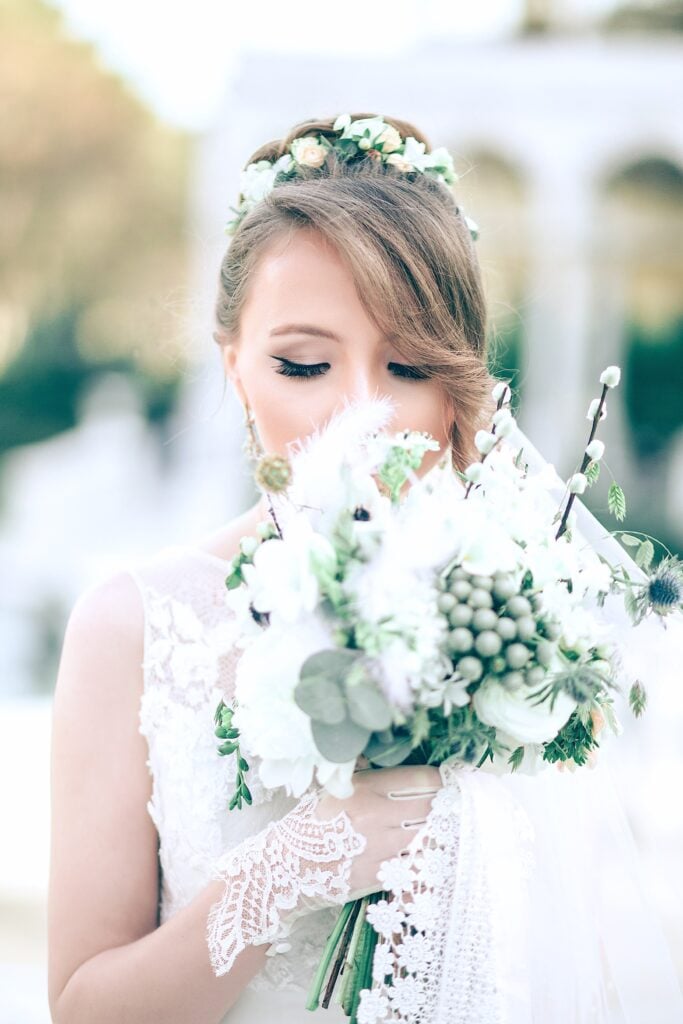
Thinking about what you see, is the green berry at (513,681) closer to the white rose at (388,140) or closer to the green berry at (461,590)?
the green berry at (461,590)

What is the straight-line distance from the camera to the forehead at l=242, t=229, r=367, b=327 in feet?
7.48

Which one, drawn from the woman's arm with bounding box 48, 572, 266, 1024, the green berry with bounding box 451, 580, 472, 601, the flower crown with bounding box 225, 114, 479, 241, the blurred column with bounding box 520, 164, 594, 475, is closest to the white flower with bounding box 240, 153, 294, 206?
the flower crown with bounding box 225, 114, 479, 241

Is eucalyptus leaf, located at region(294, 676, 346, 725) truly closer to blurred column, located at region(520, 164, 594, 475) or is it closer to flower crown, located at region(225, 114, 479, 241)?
flower crown, located at region(225, 114, 479, 241)

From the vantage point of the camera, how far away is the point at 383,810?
186cm

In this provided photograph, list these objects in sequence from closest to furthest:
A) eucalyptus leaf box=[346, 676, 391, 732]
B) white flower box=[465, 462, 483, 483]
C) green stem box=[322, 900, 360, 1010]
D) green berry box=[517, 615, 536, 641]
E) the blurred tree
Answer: eucalyptus leaf box=[346, 676, 391, 732] → green berry box=[517, 615, 536, 641] → white flower box=[465, 462, 483, 483] → green stem box=[322, 900, 360, 1010] → the blurred tree

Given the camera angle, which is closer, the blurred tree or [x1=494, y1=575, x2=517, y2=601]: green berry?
[x1=494, y1=575, x2=517, y2=601]: green berry

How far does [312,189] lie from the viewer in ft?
7.93

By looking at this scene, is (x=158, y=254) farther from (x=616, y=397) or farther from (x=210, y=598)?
(x=210, y=598)

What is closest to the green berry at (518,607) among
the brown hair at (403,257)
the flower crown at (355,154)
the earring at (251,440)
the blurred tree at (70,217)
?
the brown hair at (403,257)

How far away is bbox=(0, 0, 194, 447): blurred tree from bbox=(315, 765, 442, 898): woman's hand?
1990 centimetres

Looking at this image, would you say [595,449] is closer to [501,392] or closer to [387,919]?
[501,392]

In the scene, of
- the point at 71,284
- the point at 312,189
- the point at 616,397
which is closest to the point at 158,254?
the point at 71,284

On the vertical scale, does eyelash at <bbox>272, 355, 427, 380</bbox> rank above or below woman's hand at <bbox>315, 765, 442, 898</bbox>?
above

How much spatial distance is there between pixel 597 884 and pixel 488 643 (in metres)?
0.82
